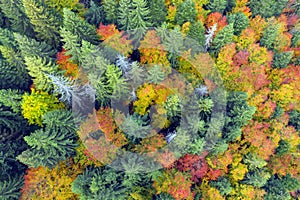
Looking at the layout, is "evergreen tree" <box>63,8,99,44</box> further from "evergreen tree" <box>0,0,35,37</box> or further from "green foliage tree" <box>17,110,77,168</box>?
"green foliage tree" <box>17,110,77,168</box>

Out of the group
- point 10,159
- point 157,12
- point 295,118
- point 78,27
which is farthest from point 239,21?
point 10,159

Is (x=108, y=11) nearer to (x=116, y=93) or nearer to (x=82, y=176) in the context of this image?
(x=116, y=93)

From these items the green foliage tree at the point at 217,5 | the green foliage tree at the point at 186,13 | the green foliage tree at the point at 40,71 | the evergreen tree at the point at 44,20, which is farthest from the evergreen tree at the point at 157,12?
the green foliage tree at the point at 40,71

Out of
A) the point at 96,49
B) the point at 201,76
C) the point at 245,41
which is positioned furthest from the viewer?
the point at 245,41

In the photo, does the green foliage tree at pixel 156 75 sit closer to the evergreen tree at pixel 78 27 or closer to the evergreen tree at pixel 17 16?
the evergreen tree at pixel 78 27

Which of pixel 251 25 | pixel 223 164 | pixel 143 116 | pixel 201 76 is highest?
pixel 251 25

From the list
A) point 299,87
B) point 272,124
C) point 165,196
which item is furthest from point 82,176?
point 299,87
